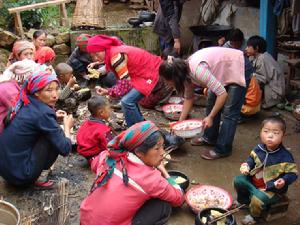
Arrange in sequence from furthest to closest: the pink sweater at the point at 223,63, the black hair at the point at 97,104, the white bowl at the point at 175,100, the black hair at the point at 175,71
Result: the white bowl at the point at 175,100 → the black hair at the point at 97,104 → the pink sweater at the point at 223,63 → the black hair at the point at 175,71

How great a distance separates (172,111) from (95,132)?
1.98 meters

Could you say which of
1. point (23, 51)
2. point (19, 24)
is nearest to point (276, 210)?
point (23, 51)

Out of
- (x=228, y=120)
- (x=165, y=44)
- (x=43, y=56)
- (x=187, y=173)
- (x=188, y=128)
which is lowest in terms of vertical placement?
(x=187, y=173)

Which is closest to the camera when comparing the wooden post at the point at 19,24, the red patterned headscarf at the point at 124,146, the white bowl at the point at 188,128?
the red patterned headscarf at the point at 124,146

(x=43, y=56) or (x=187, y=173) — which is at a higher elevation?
(x=43, y=56)

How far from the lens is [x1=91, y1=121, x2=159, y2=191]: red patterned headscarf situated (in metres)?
2.94

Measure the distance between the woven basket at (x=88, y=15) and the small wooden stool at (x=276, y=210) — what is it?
20.3ft

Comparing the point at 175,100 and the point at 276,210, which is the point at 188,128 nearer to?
the point at 276,210

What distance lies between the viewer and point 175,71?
425cm

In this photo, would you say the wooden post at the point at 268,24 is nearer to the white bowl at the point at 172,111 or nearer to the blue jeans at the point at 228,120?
the white bowl at the point at 172,111

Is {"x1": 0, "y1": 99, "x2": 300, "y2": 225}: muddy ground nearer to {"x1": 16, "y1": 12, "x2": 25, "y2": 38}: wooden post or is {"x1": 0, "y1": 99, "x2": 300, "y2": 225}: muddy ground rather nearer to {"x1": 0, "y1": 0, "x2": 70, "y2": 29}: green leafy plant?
{"x1": 16, "y1": 12, "x2": 25, "y2": 38}: wooden post

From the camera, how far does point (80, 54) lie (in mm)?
7879

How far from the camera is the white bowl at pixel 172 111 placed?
6.29m

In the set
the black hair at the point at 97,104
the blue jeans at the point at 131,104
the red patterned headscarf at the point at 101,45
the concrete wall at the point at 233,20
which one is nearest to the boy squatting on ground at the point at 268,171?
the black hair at the point at 97,104
